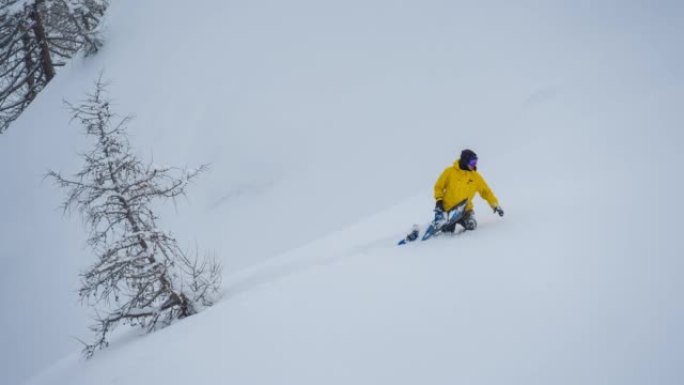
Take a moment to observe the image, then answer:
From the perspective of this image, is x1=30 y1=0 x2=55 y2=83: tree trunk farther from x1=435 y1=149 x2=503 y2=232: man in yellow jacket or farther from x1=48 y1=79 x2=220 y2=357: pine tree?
x1=435 y1=149 x2=503 y2=232: man in yellow jacket

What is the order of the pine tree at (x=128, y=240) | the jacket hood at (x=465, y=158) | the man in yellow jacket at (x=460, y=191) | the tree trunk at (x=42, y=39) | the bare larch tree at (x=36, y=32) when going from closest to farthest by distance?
the jacket hood at (x=465, y=158)
the man in yellow jacket at (x=460, y=191)
the pine tree at (x=128, y=240)
the bare larch tree at (x=36, y=32)
the tree trunk at (x=42, y=39)

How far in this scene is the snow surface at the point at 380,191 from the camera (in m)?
3.22

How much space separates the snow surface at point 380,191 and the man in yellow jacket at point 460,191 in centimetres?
42

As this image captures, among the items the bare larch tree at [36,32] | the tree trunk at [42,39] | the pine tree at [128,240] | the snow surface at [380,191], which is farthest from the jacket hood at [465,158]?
the tree trunk at [42,39]

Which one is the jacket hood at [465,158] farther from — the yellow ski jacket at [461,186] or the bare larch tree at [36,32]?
the bare larch tree at [36,32]

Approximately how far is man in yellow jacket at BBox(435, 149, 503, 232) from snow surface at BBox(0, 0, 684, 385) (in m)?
0.42

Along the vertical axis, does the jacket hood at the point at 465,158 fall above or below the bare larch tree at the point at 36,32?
below

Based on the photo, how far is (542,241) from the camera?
4.73 m

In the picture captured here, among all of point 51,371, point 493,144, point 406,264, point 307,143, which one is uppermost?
point 307,143

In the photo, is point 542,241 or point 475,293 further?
point 542,241

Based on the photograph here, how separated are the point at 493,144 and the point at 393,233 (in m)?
4.13

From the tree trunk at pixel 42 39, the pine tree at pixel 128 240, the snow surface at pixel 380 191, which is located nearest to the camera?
the snow surface at pixel 380 191

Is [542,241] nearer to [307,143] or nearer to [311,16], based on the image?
[307,143]

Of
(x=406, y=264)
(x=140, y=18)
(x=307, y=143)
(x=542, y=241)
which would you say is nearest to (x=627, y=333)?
(x=542, y=241)
